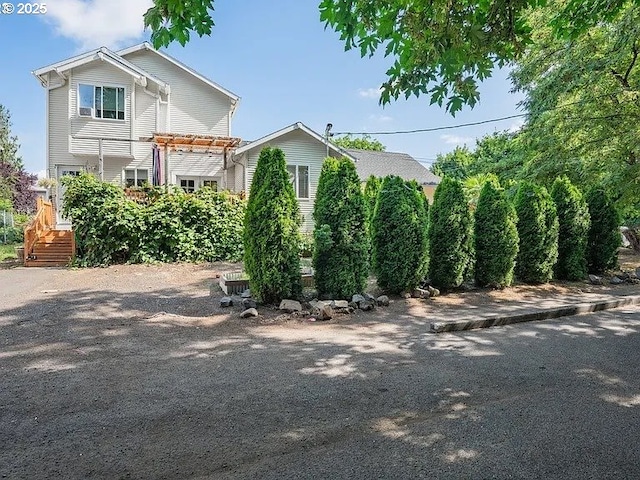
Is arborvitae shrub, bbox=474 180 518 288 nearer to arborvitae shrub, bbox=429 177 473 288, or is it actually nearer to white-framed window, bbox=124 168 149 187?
arborvitae shrub, bbox=429 177 473 288

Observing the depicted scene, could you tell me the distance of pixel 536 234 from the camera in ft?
29.0

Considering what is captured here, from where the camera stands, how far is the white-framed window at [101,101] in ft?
54.1

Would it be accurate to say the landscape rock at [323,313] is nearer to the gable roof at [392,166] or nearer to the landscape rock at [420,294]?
the landscape rock at [420,294]

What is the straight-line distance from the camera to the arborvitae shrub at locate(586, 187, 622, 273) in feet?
32.6

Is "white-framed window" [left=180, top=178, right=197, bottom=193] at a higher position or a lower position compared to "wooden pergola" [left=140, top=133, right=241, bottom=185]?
lower

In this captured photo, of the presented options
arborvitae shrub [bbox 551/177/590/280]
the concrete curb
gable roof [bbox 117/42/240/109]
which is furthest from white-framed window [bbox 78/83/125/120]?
the concrete curb

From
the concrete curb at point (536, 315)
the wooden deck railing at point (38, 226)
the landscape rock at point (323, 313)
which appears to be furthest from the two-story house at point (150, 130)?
the concrete curb at point (536, 315)

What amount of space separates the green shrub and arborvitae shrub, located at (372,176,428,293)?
0.62 metres

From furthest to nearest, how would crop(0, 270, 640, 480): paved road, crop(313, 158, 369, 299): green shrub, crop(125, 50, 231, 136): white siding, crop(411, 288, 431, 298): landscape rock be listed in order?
crop(125, 50, 231, 136): white siding
crop(411, 288, 431, 298): landscape rock
crop(313, 158, 369, 299): green shrub
crop(0, 270, 640, 480): paved road

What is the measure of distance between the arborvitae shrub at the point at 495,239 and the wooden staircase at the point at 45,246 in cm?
1039

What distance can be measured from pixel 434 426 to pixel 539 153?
42.3ft

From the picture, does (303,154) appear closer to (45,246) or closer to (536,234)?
(45,246)

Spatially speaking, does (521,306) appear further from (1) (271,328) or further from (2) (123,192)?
(2) (123,192)

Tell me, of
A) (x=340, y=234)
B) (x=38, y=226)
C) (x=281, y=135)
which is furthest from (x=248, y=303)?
(x=281, y=135)
